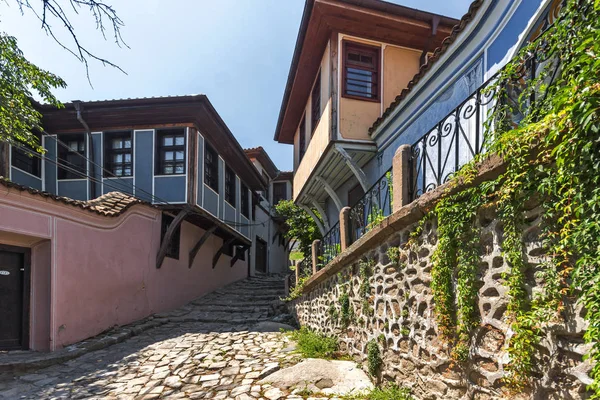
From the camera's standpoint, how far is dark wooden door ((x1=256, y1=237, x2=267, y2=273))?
1692cm

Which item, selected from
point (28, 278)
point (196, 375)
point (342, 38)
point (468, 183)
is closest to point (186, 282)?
point (28, 278)

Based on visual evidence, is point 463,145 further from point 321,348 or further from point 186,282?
point 186,282

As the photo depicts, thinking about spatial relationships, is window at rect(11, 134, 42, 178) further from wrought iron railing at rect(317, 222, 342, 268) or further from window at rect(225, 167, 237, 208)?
wrought iron railing at rect(317, 222, 342, 268)

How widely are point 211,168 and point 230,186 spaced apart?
2.00m

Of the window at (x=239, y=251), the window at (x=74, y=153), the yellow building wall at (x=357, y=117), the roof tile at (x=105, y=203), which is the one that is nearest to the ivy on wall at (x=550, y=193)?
the yellow building wall at (x=357, y=117)

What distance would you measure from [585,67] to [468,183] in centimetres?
93

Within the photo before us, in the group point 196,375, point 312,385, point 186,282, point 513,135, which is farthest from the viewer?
point 186,282

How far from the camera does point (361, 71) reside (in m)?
6.59

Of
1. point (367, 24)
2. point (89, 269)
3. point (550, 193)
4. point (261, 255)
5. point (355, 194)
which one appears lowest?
point (261, 255)

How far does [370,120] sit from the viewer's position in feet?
21.2

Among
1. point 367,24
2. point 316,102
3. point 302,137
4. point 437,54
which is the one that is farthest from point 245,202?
point 437,54

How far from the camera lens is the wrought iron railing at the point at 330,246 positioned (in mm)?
5774

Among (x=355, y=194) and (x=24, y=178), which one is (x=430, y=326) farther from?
A: (x=24, y=178)

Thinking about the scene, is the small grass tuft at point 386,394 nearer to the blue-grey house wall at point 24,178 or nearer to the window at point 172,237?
the window at point 172,237
